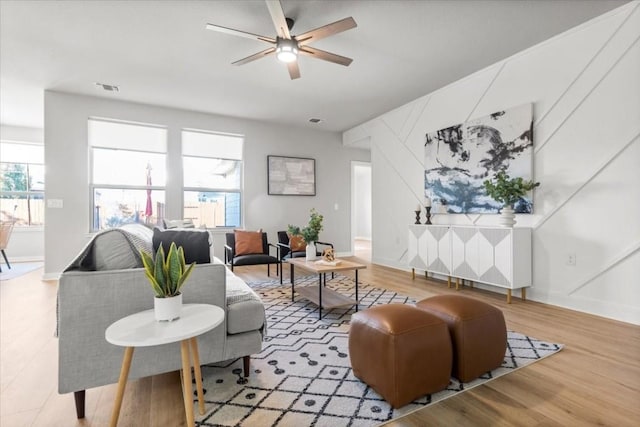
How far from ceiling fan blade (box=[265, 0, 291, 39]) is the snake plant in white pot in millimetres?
1885

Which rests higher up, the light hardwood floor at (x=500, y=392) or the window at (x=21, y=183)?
the window at (x=21, y=183)

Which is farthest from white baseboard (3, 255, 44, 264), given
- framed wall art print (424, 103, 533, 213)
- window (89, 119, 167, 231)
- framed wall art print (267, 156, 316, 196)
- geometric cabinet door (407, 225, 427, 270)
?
framed wall art print (424, 103, 533, 213)

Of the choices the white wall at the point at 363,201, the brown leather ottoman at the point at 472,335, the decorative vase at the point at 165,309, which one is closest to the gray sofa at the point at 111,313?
the decorative vase at the point at 165,309

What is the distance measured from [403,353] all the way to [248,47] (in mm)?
3303

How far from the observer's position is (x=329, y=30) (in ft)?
8.21

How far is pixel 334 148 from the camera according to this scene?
6.82 meters

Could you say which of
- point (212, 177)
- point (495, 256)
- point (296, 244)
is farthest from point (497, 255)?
point (212, 177)

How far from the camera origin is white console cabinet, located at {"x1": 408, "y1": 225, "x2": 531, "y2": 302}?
321 centimetres

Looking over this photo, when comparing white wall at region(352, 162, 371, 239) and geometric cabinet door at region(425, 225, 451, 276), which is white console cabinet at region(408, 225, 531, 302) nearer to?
geometric cabinet door at region(425, 225, 451, 276)

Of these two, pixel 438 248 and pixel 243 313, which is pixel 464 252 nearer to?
pixel 438 248

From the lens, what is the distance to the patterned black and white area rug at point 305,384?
1468mm

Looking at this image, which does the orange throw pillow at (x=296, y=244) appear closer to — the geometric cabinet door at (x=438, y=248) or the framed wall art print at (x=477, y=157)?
the geometric cabinet door at (x=438, y=248)

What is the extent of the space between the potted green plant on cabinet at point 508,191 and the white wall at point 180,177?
3741mm

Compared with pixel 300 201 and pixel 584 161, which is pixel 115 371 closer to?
pixel 584 161
